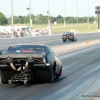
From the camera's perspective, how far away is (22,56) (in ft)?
48.6

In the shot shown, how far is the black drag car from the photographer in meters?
14.7

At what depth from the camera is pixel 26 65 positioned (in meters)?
14.6

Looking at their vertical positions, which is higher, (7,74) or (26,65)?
(26,65)

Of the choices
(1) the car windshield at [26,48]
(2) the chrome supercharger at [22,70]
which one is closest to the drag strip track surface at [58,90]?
(2) the chrome supercharger at [22,70]

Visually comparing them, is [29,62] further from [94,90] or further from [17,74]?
[94,90]

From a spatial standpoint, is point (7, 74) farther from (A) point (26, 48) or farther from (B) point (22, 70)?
(A) point (26, 48)

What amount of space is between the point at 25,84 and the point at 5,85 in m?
0.68

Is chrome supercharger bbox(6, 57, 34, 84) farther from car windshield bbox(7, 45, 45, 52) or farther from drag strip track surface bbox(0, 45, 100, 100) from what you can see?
car windshield bbox(7, 45, 45, 52)

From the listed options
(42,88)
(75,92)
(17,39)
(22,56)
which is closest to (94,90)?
(75,92)

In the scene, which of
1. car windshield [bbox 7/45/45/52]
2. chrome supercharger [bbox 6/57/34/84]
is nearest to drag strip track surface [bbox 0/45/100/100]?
chrome supercharger [bbox 6/57/34/84]

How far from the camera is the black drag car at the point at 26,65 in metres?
14.7

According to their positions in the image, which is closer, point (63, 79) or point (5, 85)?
point (5, 85)

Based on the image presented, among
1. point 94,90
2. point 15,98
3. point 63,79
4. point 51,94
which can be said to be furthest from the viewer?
point 63,79

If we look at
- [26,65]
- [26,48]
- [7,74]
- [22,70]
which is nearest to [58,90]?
[26,65]
